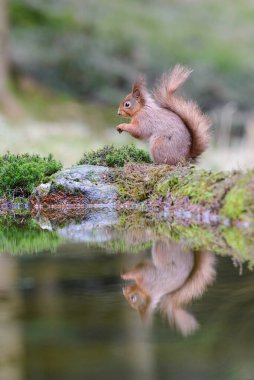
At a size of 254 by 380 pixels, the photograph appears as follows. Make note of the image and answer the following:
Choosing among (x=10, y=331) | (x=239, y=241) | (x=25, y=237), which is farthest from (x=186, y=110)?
(x=10, y=331)

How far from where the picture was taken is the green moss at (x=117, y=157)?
7934 millimetres

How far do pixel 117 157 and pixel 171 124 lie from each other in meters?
→ 0.76

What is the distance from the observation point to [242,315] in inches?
138

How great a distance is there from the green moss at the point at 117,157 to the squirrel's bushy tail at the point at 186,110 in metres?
0.63

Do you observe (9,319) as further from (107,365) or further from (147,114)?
(147,114)

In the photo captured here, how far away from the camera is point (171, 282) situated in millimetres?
4309

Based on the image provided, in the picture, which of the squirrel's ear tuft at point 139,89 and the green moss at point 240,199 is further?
the squirrel's ear tuft at point 139,89

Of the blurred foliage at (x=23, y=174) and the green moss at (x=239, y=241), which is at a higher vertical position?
the blurred foliage at (x=23, y=174)

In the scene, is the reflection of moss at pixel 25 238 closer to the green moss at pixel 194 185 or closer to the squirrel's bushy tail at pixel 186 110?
the green moss at pixel 194 185

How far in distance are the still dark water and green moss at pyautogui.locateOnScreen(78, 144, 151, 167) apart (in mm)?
2756

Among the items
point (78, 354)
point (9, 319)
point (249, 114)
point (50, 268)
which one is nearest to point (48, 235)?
point (50, 268)

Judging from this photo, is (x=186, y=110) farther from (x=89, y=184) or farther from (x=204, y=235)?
(x=204, y=235)

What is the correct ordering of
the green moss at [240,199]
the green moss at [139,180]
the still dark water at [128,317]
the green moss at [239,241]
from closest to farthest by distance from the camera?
the still dark water at [128,317], the green moss at [239,241], the green moss at [240,199], the green moss at [139,180]

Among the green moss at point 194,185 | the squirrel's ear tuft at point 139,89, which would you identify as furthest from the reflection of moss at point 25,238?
the squirrel's ear tuft at point 139,89
